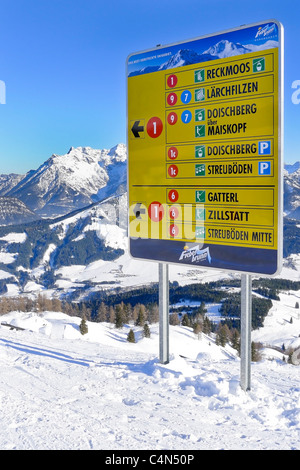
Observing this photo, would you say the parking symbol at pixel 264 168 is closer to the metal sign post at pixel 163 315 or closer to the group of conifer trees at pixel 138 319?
the metal sign post at pixel 163 315

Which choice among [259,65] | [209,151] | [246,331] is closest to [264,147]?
[209,151]

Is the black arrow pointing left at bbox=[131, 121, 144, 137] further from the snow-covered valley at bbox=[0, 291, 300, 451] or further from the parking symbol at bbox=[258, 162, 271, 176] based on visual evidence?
the snow-covered valley at bbox=[0, 291, 300, 451]

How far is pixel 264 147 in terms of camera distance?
7754 millimetres

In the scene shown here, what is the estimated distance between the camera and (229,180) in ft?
27.5

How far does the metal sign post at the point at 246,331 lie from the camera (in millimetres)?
8359

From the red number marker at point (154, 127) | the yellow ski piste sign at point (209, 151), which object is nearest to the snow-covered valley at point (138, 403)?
the yellow ski piste sign at point (209, 151)

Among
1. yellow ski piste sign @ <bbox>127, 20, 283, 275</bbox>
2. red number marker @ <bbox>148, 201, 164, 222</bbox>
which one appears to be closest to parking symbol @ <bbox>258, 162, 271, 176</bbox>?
yellow ski piste sign @ <bbox>127, 20, 283, 275</bbox>

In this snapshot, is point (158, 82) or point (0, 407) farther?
point (158, 82)

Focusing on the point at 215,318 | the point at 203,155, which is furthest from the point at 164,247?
the point at 215,318

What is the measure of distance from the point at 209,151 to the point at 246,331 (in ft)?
12.5

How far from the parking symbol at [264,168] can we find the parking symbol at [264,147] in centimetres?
20

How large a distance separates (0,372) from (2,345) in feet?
8.99
